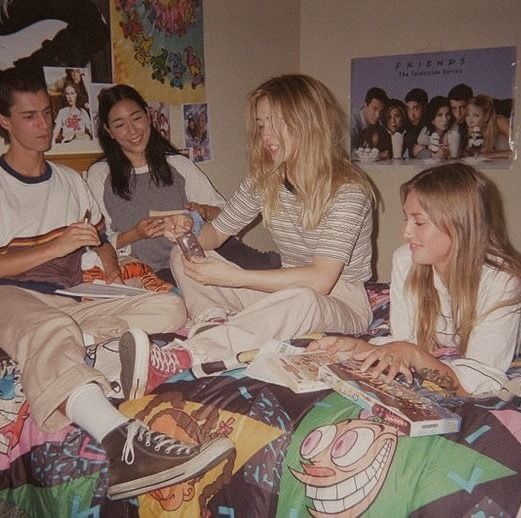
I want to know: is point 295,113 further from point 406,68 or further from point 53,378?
point 406,68

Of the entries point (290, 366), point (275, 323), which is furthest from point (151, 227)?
point (290, 366)

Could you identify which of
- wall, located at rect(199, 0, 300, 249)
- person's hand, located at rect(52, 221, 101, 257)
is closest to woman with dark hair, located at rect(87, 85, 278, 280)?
person's hand, located at rect(52, 221, 101, 257)

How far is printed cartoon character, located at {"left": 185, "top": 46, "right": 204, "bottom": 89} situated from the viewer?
9.11 feet

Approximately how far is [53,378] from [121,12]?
5.41ft

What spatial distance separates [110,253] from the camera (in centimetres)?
201

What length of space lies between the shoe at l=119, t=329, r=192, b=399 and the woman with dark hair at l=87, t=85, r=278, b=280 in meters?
0.84

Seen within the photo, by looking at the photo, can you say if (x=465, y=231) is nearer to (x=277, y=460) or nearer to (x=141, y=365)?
(x=277, y=460)

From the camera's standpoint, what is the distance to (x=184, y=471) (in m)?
1.14

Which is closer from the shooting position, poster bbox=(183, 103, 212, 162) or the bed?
the bed

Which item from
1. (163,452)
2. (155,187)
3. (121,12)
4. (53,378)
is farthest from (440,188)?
A: (121,12)

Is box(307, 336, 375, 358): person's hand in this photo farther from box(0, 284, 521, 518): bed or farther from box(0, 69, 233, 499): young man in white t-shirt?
box(0, 69, 233, 499): young man in white t-shirt

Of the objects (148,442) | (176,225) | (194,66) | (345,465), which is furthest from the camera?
A: (194,66)

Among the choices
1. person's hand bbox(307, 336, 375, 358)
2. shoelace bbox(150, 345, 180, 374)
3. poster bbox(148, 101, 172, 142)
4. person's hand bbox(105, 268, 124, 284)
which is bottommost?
shoelace bbox(150, 345, 180, 374)

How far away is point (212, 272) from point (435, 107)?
2.21m
